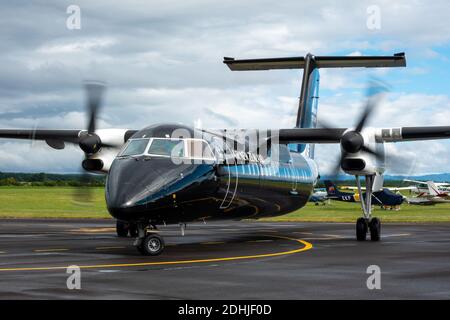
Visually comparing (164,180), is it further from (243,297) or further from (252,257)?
(243,297)

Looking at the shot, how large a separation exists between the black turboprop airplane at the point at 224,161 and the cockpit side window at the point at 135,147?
0.08ft

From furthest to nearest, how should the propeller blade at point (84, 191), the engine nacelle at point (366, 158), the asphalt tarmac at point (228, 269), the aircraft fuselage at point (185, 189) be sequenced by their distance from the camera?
the engine nacelle at point (366, 158) < the propeller blade at point (84, 191) < the aircraft fuselage at point (185, 189) < the asphalt tarmac at point (228, 269)

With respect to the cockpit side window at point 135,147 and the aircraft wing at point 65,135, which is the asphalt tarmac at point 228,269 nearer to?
the cockpit side window at point 135,147

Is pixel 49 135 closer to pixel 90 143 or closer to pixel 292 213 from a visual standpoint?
pixel 90 143

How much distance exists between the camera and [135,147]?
1769 centimetres

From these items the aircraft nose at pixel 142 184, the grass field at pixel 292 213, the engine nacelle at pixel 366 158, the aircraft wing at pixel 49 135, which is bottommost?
the aircraft nose at pixel 142 184

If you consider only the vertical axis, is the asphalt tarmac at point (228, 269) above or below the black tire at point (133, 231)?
below

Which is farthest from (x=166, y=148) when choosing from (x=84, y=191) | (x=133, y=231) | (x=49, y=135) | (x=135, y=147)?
(x=49, y=135)

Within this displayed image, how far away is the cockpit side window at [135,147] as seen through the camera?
17469 millimetres

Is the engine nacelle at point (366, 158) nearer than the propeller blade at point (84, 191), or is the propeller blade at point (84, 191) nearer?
the propeller blade at point (84, 191)

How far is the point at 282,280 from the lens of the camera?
12547 millimetres

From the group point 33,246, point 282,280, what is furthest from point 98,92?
point 282,280

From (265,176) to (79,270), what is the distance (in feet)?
30.7

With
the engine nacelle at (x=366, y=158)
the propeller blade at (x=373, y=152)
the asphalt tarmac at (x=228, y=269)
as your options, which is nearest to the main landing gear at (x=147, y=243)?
the asphalt tarmac at (x=228, y=269)
